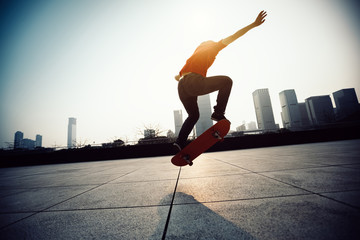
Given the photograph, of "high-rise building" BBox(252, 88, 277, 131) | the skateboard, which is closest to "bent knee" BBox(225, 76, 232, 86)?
the skateboard

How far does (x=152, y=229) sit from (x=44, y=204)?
1.52 m

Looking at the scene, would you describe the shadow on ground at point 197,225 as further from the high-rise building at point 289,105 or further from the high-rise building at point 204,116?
the high-rise building at point 289,105

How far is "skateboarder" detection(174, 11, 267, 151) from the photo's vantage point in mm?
2562

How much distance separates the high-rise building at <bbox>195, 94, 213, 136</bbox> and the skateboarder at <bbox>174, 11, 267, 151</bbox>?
99116 mm

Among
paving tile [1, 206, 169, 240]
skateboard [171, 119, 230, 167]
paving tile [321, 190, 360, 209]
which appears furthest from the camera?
skateboard [171, 119, 230, 167]

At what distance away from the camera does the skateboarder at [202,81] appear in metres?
2.56

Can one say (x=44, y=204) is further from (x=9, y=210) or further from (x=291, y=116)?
(x=291, y=116)

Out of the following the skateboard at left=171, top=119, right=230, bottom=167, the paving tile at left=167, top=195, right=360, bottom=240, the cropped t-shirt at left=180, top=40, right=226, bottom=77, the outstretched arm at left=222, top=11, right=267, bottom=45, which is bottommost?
the paving tile at left=167, top=195, right=360, bottom=240

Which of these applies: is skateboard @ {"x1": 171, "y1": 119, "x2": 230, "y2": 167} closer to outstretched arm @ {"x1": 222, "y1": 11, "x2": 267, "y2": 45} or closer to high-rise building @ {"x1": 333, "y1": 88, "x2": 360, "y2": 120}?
outstretched arm @ {"x1": 222, "y1": 11, "x2": 267, "y2": 45}

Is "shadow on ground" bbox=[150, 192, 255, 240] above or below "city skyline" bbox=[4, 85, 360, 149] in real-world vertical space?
below

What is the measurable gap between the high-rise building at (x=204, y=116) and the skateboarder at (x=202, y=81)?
325ft

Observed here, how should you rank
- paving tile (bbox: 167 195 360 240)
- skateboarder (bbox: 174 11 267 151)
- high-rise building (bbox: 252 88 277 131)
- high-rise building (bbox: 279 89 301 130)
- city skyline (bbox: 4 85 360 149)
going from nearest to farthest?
paving tile (bbox: 167 195 360 240), skateboarder (bbox: 174 11 267 151), city skyline (bbox: 4 85 360 149), high-rise building (bbox: 252 88 277 131), high-rise building (bbox: 279 89 301 130)

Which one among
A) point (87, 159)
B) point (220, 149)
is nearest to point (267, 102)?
point (220, 149)

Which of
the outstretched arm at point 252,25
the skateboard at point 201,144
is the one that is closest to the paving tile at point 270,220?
the skateboard at point 201,144
